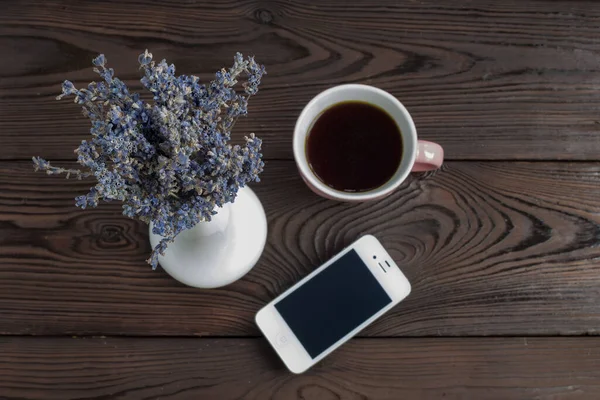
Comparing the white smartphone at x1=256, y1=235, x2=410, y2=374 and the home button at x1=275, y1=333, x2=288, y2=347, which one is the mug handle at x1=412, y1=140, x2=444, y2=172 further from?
the home button at x1=275, y1=333, x2=288, y2=347

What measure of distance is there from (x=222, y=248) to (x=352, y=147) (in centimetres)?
19

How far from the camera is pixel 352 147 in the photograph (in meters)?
0.63

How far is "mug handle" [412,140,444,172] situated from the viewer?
1.93 feet

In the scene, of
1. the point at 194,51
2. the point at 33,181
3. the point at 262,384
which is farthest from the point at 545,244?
the point at 33,181

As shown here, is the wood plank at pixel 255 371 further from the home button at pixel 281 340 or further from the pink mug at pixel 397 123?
the pink mug at pixel 397 123

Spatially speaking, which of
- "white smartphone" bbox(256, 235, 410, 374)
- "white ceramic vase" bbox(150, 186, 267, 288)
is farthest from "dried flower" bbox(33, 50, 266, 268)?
"white smartphone" bbox(256, 235, 410, 374)

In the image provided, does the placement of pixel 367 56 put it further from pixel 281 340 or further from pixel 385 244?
pixel 281 340

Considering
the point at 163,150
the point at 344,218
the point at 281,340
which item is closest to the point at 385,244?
the point at 344,218

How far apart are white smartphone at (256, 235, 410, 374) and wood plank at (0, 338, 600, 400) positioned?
3 centimetres

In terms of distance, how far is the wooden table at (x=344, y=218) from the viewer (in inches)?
25.9

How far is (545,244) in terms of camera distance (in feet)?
2.21

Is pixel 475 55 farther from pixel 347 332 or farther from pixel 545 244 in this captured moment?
pixel 347 332

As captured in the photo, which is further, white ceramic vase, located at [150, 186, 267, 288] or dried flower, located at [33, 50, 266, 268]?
white ceramic vase, located at [150, 186, 267, 288]

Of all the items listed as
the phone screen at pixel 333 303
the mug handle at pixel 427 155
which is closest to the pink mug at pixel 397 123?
the mug handle at pixel 427 155
